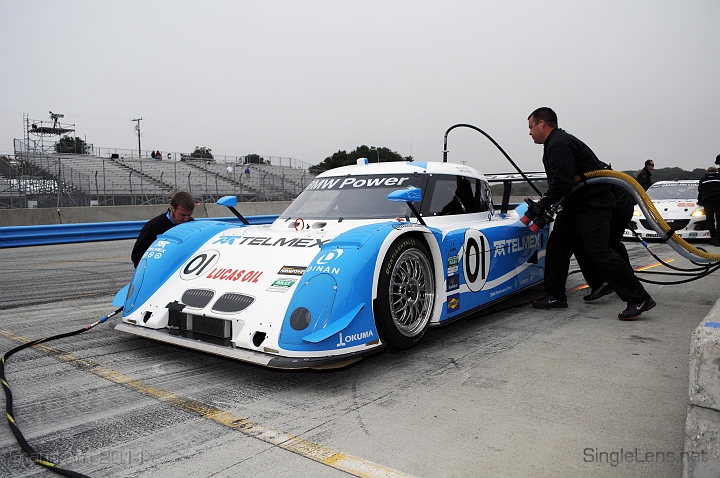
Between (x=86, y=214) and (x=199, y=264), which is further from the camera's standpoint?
(x=86, y=214)

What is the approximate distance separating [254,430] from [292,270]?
1364 mm

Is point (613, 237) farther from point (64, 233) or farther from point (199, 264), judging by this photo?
point (64, 233)

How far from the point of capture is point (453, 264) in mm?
4617

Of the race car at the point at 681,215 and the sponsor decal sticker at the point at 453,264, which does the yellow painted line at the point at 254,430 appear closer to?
the sponsor decal sticker at the point at 453,264

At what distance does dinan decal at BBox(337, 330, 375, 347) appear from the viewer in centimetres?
346

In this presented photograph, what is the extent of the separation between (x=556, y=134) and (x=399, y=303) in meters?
2.88

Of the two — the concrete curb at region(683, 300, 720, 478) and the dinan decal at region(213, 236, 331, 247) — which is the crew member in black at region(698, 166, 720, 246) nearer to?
the dinan decal at region(213, 236, 331, 247)

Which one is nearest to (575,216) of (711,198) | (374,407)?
(374,407)

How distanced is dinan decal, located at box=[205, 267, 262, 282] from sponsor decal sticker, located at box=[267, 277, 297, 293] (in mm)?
196

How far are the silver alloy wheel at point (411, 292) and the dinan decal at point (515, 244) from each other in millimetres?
1263

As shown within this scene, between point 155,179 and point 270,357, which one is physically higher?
point 155,179

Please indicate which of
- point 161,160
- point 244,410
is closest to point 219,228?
point 244,410

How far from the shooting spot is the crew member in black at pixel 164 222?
544 centimetres

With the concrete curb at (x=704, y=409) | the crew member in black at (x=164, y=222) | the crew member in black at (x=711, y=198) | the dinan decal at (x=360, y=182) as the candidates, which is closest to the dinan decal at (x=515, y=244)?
the dinan decal at (x=360, y=182)
